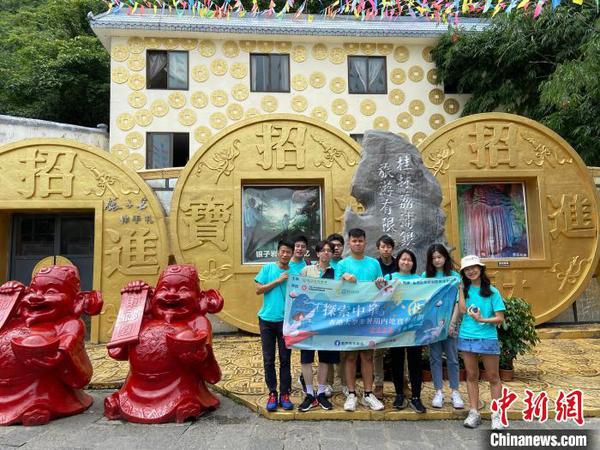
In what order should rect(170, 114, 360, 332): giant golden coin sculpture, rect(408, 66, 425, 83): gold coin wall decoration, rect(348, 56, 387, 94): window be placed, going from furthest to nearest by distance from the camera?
rect(408, 66, 425, 83): gold coin wall decoration
rect(348, 56, 387, 94): window
rect(170, 114, 360, 332): giant golden coin sculpture

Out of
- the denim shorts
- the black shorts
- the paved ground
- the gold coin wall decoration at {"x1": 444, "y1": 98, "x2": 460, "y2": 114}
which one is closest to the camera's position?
the paved ground

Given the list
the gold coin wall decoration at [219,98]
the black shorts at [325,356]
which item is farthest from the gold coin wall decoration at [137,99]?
the black shorts at [325,356]

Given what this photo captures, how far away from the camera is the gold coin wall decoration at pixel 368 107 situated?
1120 cm

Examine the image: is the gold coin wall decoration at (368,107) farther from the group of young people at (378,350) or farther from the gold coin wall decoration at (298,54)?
Result: the group of young people at (378,350)

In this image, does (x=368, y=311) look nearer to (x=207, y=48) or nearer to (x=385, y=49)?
(x=207, y=48)

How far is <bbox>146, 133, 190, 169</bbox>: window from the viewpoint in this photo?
10664mm

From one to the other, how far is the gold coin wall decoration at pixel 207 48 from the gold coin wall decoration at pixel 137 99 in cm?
184

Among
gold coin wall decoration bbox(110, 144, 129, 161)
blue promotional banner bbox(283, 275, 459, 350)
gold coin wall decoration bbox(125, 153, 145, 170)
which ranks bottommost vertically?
blue promotional banner bbox(283, 275, 459, 350)

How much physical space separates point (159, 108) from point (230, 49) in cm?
234

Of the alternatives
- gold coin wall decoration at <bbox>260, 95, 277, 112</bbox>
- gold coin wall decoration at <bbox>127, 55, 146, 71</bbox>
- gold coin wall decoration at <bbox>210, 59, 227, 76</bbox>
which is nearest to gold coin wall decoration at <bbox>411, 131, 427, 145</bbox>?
gold coin wall decoration at <bbox>260, 95, 277, 112</bbox>

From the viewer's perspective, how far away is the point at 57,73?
47.7 ft

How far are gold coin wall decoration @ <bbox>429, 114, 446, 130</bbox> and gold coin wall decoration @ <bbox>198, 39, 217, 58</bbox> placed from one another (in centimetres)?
588

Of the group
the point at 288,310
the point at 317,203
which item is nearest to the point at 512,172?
the point at 317,203

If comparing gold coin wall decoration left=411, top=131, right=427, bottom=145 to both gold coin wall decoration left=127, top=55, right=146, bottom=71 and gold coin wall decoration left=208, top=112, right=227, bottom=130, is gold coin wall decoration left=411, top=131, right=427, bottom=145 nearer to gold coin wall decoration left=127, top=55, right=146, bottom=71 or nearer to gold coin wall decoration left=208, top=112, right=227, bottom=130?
gold coin wall decoration left=208, top=112, right=227, bottom=130
